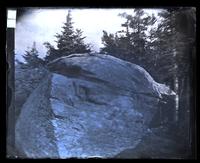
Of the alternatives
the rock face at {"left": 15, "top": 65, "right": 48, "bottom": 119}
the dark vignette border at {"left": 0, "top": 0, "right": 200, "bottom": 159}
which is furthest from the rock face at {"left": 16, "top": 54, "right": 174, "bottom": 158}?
the dark vignette border at {"left": 0, "top": 0, "right": 200, "bottom": 159}

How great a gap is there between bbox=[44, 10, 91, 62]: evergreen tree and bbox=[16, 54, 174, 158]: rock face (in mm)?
45

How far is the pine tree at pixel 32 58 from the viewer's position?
261cm

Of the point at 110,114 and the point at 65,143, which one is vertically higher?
the point at 110,114

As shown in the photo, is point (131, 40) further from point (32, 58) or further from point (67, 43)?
point (32, 58)

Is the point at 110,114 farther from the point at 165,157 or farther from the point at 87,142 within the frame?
the point at 165,157

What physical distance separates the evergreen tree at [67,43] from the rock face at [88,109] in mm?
45

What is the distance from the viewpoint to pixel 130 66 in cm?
262

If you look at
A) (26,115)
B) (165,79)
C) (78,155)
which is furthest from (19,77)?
(165,79)

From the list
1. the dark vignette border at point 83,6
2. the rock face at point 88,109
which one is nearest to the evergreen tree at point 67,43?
the rock face at point 88,109

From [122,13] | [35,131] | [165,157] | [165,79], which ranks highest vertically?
[122,13]

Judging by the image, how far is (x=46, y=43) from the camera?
261 centimetres

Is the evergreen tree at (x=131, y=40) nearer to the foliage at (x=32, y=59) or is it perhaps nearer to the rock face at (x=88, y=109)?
the rock face at (x=88, y=109)

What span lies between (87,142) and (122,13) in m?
0.94
